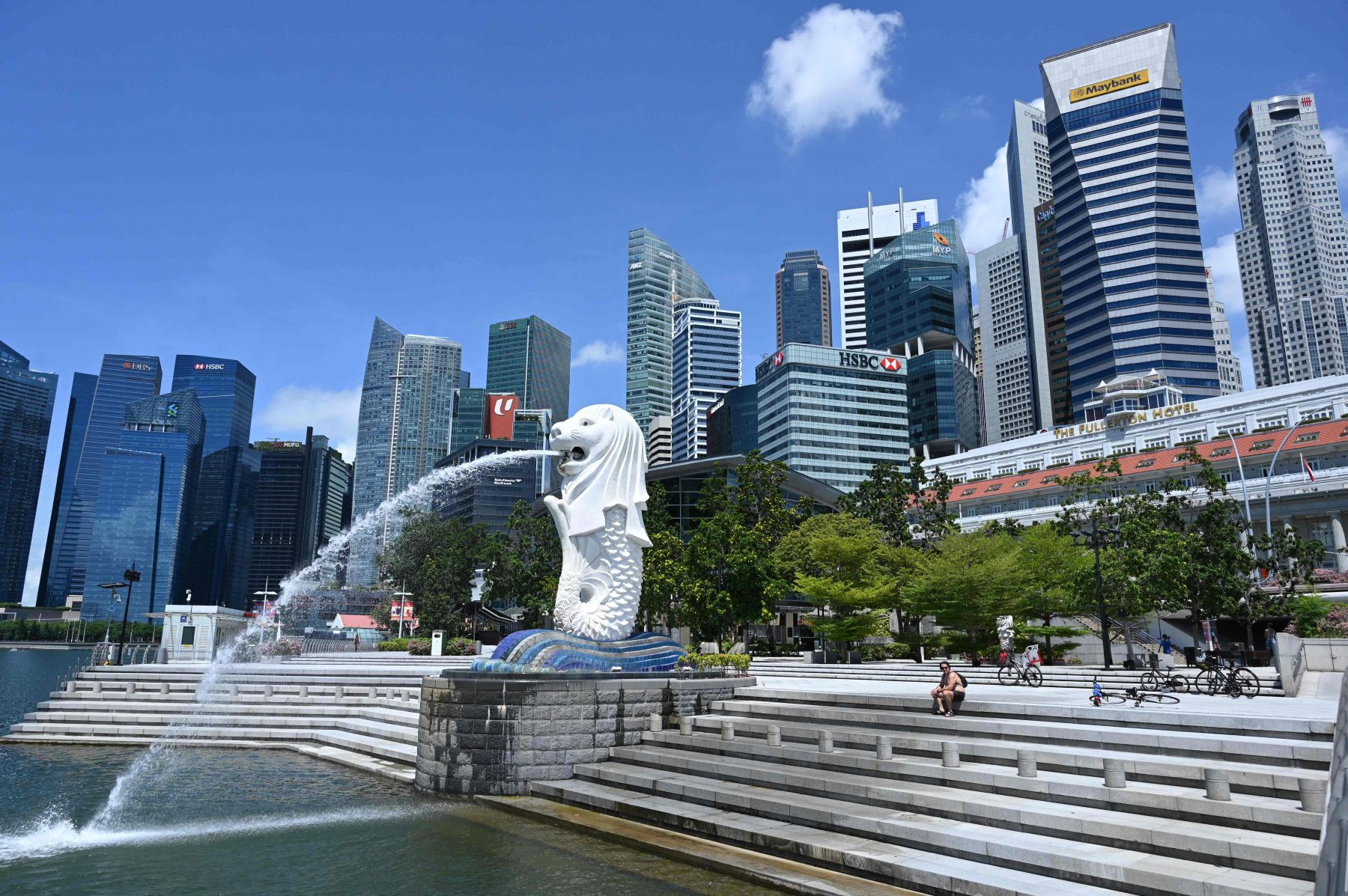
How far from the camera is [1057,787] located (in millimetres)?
11398

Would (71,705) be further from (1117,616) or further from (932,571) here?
(1117,616)

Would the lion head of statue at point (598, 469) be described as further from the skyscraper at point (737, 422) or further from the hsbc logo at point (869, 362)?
the skyscraper at point (737, 422)

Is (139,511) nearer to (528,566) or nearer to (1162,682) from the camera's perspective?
(528,566)

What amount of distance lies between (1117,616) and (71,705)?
134 feet

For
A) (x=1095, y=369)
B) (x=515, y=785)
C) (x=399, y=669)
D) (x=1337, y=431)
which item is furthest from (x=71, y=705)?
(x=1095, y=369)

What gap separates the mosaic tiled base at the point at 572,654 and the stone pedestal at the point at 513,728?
0.83 m

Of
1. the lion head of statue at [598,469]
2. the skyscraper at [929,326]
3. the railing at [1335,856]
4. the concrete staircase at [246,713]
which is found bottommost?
the concrete staircase at [246,713]

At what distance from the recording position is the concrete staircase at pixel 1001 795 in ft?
30.8

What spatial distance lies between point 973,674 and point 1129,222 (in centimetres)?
13195

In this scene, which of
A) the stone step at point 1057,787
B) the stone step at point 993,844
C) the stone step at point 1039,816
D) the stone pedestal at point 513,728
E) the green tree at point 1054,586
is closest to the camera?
the stone step at point 993,844

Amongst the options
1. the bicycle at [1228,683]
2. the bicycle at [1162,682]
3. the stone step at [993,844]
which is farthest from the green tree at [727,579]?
the stone step at [993,844]

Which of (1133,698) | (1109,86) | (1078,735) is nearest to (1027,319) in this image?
(1109,86)

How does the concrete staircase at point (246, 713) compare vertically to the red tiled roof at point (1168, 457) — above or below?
below

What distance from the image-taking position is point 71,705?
26297 mm
